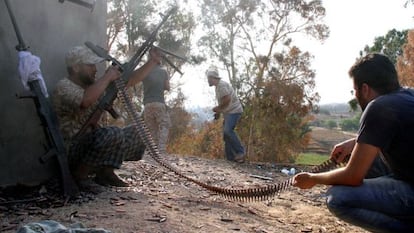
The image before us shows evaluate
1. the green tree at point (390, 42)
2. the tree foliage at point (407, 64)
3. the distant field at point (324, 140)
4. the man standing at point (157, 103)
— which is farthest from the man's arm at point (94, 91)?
the distant field at point (324, 140)

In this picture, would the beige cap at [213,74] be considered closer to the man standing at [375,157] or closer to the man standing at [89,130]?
the man standing at [89,130]

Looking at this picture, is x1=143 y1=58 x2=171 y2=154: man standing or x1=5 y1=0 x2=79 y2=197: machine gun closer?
x1=5 y1=0 x2=79 y2=197: machine gun

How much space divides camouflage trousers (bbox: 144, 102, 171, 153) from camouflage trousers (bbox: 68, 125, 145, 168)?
3.49 meters

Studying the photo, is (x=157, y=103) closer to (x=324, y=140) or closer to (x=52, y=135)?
(x=52, y=135)

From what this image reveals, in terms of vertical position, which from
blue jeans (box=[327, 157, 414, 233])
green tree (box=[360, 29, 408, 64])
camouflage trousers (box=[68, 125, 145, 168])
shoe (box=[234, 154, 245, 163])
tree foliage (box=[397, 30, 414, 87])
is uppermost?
green tree (box=[360, 29, 408, 64])

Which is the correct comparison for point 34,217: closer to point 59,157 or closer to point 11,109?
point 59,157

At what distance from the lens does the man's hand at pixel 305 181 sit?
3.08 metres

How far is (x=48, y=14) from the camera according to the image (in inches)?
168

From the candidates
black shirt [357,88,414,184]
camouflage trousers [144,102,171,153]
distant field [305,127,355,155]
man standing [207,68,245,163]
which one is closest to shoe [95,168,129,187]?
black shirt [357,88,414,184]

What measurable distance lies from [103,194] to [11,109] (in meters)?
1.17

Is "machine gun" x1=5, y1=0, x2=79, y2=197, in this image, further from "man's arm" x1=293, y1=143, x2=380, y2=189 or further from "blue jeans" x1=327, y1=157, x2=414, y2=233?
"blue jeans" x1=327, y1=157, x2=414, y2=233

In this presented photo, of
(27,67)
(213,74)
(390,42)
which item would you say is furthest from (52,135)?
(390,42)

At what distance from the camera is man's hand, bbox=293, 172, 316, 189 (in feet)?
10.1

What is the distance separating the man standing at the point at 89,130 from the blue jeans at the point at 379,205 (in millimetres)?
2107
